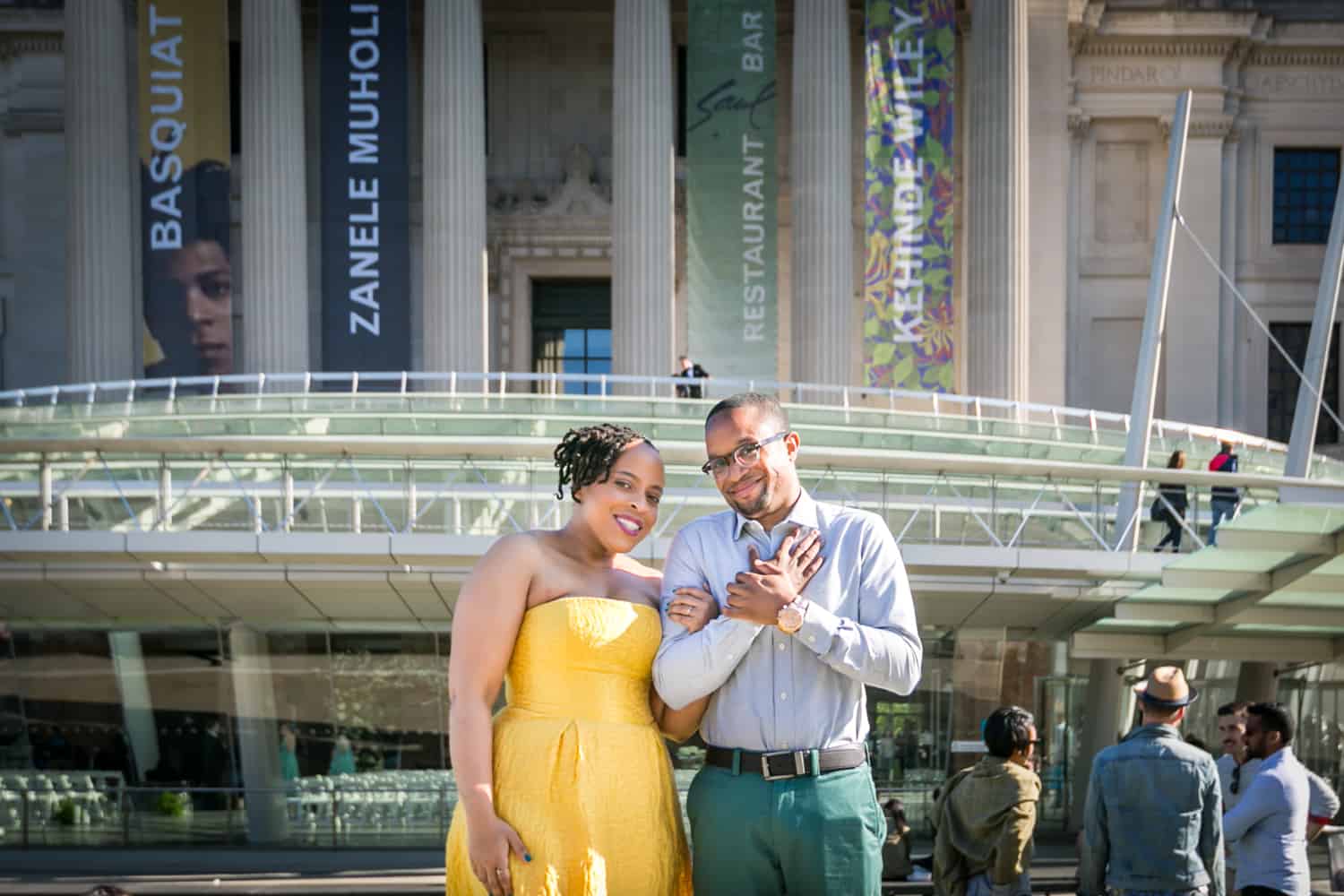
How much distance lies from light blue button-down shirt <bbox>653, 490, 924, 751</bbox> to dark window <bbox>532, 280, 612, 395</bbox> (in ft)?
153

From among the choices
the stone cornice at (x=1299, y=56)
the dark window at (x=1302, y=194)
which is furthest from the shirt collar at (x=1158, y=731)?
the stone cornice at (x=1299, y=56)

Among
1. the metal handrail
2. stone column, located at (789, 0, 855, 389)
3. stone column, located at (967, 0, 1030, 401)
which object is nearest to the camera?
the metal handrail

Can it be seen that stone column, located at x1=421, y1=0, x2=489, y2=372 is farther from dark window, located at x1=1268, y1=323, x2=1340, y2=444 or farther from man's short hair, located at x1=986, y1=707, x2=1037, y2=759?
man's short hair, located at x1=986, y1=707, x2=1037, y2=759

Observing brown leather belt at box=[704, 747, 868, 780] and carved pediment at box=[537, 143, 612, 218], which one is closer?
brown leather belt at box=[704, 747, 868, 780]

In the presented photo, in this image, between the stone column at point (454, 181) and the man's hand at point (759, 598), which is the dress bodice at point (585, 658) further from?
the stone column at point (454, 181)

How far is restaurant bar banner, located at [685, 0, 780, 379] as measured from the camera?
40.1 m

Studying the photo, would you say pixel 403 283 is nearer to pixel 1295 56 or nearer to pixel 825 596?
pixel 1295 56

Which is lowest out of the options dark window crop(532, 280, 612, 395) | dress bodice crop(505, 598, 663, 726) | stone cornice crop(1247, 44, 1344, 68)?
dress bodice crop(505, 598, 663, 726)

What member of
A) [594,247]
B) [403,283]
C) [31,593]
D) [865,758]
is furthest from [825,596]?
[594,247]

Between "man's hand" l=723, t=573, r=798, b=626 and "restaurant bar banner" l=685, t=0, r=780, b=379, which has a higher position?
"restaurant bar banner" l=685, t=0, r=780, b=379

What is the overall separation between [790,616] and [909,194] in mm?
35687

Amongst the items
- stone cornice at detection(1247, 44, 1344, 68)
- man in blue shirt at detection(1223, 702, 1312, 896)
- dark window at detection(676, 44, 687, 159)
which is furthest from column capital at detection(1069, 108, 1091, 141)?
man in blue shirt at detection(1223, 702, 1312, 896)

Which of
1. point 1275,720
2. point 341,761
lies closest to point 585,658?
point 1275,720

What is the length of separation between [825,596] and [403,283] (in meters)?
34.1
